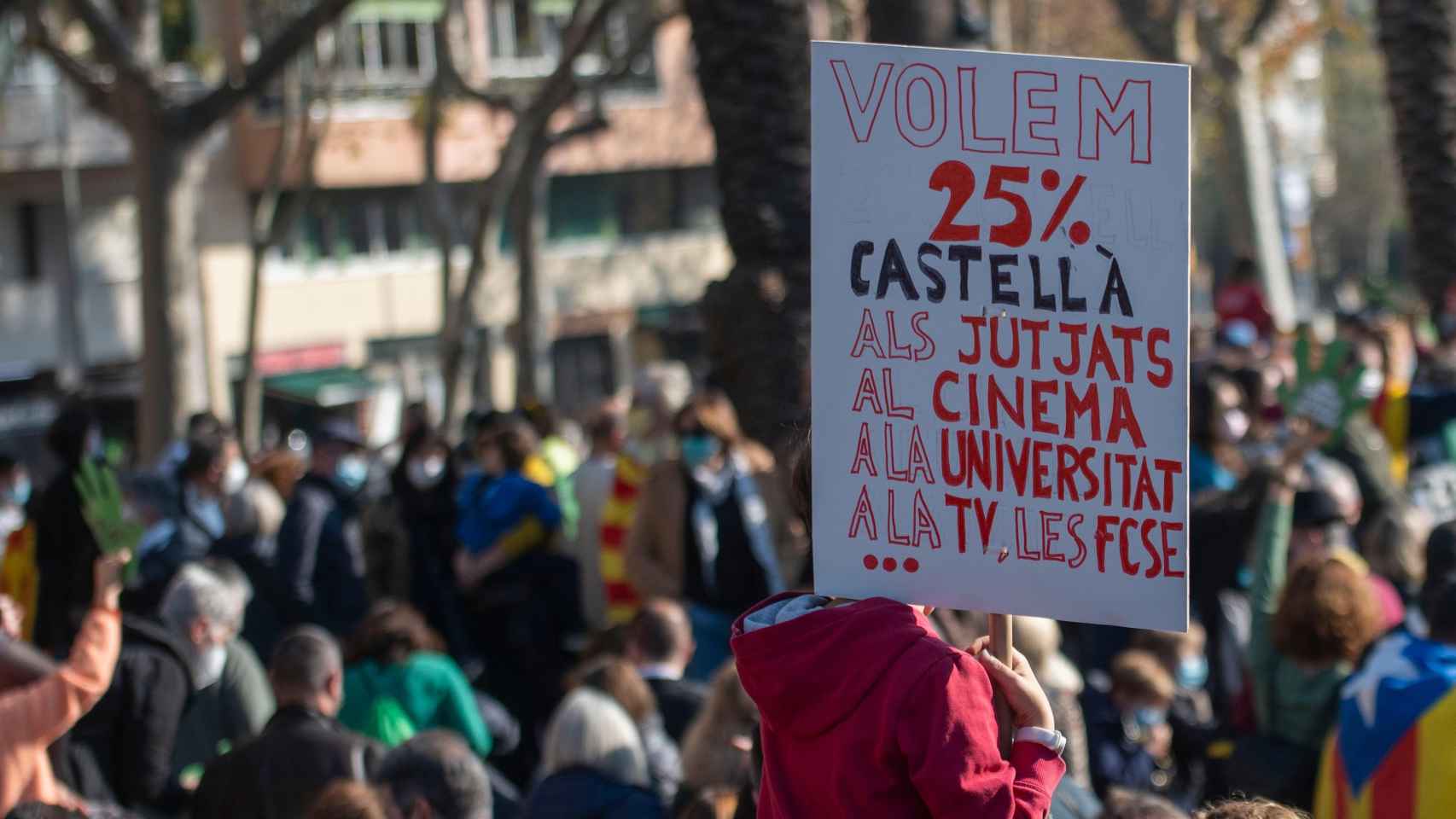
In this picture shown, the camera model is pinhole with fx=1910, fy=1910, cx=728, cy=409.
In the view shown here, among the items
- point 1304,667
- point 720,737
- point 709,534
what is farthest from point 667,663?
point 1304,667

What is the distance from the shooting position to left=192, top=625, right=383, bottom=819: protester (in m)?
4.57

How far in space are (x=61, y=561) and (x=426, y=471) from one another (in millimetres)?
2377

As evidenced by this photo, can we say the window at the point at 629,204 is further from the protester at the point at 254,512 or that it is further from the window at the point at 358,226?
the protester at the point at 254,512

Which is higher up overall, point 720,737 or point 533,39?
point 533,39

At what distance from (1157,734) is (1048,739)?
3.13 m

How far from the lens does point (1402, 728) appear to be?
12.7ft

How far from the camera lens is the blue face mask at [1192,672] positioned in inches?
247

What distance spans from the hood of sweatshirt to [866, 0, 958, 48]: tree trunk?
17.6 ft

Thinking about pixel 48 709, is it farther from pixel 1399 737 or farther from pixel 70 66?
pixel 70 66

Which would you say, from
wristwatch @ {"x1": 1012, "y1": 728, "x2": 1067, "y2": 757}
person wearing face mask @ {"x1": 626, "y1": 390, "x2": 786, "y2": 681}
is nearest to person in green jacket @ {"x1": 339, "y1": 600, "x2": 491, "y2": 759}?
person wearing face mask @ {"x1": 626, "y1": 390, "x2": 786, "y2": 681}

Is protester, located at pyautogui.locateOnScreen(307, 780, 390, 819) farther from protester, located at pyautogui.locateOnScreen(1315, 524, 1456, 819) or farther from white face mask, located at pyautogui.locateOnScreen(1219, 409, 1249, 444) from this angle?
white face mask, located at pyautogui.locateOnScreen(1219, 409, 1249, 444)

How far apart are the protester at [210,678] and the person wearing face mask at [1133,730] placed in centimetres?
252

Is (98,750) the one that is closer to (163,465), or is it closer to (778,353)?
(778,353)

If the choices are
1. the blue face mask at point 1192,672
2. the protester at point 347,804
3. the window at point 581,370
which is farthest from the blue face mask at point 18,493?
the window at point 581,370
